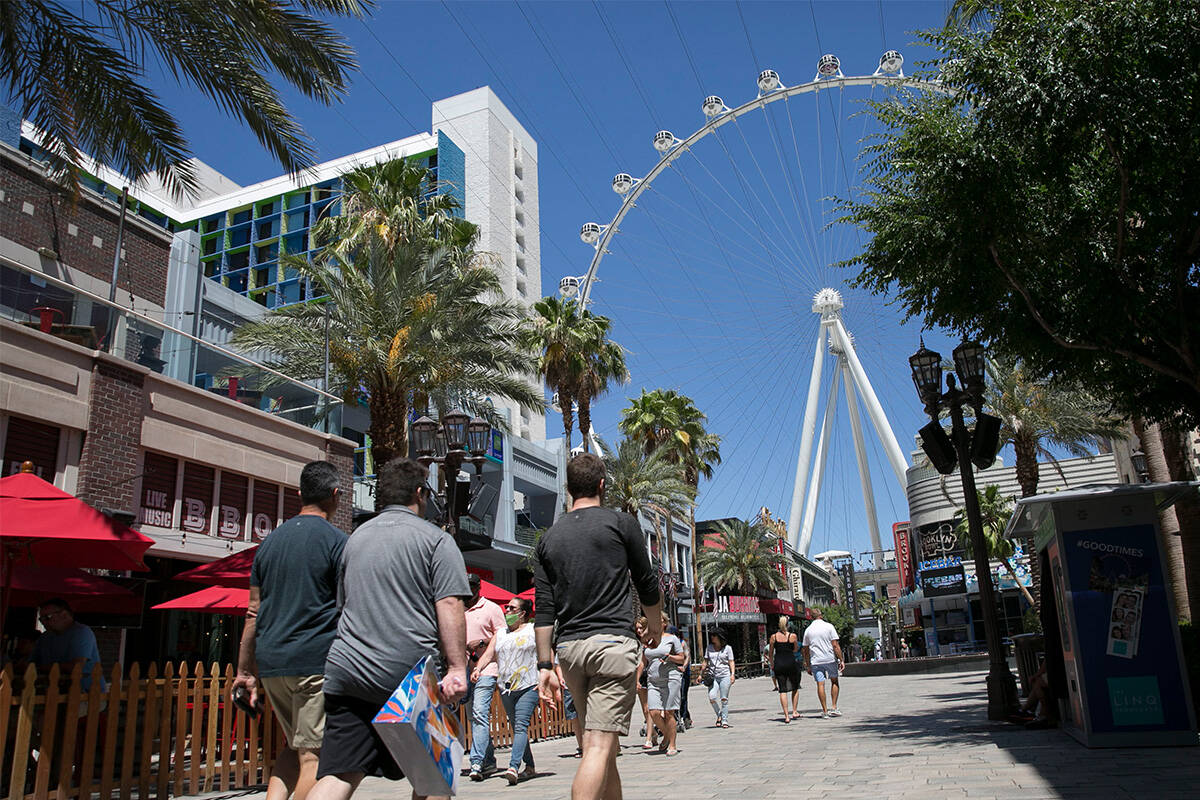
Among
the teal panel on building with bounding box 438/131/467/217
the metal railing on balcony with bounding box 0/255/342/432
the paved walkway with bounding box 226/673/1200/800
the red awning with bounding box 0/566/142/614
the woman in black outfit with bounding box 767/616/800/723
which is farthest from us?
the teal panel on building with bounding box 438/131/467/217

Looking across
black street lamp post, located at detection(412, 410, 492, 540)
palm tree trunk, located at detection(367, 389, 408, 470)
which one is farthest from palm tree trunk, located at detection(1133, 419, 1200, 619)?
palm tree trunk, located at detection(367, 389, 408, 470)

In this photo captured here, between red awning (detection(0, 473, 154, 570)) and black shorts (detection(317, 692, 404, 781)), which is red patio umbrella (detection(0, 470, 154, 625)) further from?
black shorts (detection(317, 692, 404, 781))

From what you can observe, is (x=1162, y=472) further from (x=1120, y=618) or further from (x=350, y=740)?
(x=350, y=740)

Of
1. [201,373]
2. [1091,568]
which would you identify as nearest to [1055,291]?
[1091,568]

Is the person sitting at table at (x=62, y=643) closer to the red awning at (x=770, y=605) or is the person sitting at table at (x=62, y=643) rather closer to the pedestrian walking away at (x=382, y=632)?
the pedestrian walking away at (x=382, y=632)

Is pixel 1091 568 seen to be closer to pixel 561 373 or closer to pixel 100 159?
pixel 100 159

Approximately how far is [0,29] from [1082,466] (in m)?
68.4

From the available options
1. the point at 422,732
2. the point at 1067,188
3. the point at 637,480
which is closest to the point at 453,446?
the point at 1067,188

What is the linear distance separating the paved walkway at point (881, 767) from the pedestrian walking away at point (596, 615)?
3.41 m

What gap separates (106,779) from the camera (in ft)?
24.9

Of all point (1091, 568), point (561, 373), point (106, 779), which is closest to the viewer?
point (106, 779)

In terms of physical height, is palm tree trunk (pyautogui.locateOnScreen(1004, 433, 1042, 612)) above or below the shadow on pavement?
above

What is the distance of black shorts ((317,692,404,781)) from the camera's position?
152 inches

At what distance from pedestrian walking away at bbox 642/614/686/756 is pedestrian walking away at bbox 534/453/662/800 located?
691 centimetres
